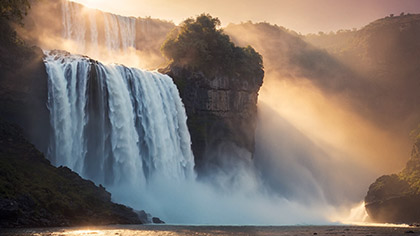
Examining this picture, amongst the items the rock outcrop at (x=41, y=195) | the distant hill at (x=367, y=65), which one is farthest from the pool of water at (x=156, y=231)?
the distant hill at (x=367, y=65)

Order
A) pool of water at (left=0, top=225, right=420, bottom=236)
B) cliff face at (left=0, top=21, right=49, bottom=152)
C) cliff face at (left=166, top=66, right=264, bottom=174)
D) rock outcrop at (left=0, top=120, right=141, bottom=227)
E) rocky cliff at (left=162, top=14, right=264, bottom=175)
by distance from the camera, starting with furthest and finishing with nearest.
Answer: rocky cliff at (left=162, top=14, right=264, bottom=175), cliff face at (left=166, top=66, right=264, bottom=174), cliff face at (left=0, top=21, right=49, bottom=152), rock outcrop at (left=0, top=120, right=141, bottom=227), pool of water at (left=0, top=225, right=420, bottom=236)

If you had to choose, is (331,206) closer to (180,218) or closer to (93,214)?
(180,218)

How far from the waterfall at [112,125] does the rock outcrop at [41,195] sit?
7.26 m

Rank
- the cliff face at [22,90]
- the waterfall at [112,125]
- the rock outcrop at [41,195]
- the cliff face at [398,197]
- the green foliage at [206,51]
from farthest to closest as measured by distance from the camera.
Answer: the green foliage at [206,51], the cliff face at [398,197], the waterfall at [112,125], the cliff face at [22,90], the rock outcrop at [41,195]

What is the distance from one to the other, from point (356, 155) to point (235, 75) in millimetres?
36012

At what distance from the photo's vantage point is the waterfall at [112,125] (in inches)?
2008

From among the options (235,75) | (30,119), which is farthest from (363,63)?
(30,119)

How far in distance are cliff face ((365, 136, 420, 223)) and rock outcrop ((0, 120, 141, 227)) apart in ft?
123

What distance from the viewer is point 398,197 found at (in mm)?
65000

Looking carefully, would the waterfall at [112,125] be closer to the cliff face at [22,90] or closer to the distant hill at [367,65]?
the cliff face at [22,90]

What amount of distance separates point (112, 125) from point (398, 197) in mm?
37573

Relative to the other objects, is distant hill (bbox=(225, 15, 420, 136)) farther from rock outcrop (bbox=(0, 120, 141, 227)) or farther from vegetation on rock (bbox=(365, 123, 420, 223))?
rock outcrop (bbox=(0, 120, 141, 227))

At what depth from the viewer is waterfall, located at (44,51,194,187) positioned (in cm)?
A: 5100

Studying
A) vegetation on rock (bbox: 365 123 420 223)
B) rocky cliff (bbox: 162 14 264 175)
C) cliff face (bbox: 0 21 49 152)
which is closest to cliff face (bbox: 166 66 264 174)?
rocky cliff (bbox: 162 14 264 175)
